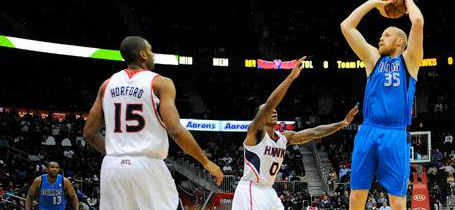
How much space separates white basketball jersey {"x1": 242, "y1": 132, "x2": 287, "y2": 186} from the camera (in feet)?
23.7

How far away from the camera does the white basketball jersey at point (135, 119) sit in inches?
197

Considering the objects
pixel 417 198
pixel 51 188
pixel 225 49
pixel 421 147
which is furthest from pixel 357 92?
pixel 51 188

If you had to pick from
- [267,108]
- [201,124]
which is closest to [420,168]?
[201,124]

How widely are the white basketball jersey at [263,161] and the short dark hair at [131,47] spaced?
2.50 m

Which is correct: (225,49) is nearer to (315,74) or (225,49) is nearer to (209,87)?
(209,87)

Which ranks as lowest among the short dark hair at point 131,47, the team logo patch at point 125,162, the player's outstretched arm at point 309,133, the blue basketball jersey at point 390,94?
the team logo patch at point 125,162

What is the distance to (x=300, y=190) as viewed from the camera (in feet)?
88.8

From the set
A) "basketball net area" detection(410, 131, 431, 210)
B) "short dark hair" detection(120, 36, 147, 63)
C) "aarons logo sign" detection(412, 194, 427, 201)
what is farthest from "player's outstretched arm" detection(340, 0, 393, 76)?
"aarons logo sign" detection(412, 194, 427, 201)

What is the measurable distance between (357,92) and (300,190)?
13966 millimetres

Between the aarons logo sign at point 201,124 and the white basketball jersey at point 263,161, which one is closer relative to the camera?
the white basketball jersey at point 263,161

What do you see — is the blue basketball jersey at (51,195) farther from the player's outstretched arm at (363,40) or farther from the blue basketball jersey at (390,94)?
the blue basketball jersey at (390,94)

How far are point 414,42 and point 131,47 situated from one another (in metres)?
2.67

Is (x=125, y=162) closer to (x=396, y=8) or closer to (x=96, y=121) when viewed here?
(x=96, y=121)

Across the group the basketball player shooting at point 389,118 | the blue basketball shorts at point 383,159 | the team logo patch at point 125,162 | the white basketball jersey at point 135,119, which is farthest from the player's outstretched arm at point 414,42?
the team logo patch at point 125,162
